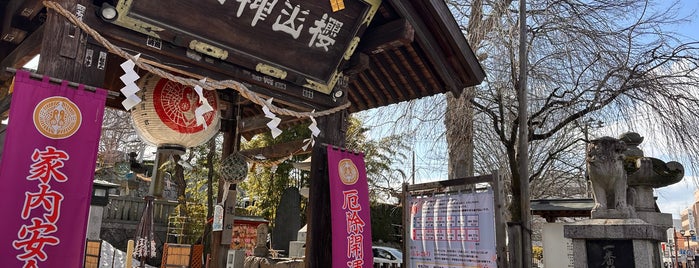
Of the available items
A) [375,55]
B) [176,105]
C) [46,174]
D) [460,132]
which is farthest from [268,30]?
[460,132]

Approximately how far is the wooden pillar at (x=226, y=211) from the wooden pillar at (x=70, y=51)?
3.47 metres

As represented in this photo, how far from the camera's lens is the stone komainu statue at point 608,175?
7.38m

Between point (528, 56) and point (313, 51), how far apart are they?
7494mm

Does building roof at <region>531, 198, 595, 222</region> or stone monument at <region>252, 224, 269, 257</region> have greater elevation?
building roof at <region>531, 198, 595, 222</region>

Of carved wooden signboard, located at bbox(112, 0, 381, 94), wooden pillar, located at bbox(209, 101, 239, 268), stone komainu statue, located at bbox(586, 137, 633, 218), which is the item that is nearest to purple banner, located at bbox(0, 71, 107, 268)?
carved wooden signboard, located at bbox(112, 0, 381, 94)

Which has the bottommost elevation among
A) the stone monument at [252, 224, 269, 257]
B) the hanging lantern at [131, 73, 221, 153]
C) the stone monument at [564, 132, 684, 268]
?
the stone monument at [252, 224, 269, 257]

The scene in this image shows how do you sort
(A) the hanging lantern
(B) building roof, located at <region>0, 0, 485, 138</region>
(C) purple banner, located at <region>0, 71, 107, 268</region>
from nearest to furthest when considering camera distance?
(C) purple banner, located at <region>0, 71, 107, 268</region> → (B) building roof, located at <region>0, 0, 485, 138</region> → (A) the hanging lantern

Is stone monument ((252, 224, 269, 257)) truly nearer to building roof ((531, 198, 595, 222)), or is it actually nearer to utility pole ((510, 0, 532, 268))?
utility pole ((510, 0, 532, 268))

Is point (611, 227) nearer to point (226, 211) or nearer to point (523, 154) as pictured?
point (523, 154)

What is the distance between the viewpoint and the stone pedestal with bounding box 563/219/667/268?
6625 millimetres

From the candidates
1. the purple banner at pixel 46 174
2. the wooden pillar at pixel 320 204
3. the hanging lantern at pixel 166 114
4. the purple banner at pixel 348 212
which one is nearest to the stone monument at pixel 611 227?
the purple banner at pixel 348 212

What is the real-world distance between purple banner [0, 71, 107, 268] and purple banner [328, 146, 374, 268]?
265cm

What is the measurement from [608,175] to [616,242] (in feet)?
3.77

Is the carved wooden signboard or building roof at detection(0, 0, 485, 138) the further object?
building roof at detection(0, 0, 485, 138)
